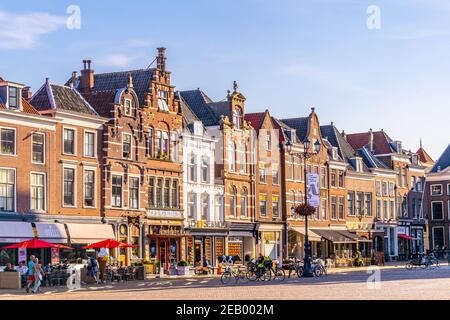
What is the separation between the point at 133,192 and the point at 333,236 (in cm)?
2830

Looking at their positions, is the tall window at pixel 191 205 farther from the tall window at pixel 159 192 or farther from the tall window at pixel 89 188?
Result: the tall window at pixel 89 188

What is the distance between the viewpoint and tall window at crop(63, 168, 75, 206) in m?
58.8

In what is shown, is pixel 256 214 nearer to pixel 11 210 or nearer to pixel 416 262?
pixel 416 262

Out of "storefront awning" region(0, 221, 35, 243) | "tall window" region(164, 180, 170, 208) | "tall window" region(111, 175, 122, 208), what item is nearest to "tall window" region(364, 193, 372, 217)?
"tall window" region(164, 180, 170, 208)

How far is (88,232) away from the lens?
59281 millimetres

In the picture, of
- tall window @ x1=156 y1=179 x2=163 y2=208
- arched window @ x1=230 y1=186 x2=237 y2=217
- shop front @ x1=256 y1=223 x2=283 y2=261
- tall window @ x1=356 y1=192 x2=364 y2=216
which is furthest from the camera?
tall window @ x1=356 y1=192 x2=364 y2=216

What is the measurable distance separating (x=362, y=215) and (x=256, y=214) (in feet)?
69.0

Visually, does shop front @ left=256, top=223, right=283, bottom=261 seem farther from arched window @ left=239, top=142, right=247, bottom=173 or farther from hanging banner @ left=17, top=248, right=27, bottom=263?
hanging banner @ left=17, top=248, right=27, bottom=263

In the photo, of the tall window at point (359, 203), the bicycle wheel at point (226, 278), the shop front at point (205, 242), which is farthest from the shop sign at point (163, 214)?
the tall window at point (359, 203)

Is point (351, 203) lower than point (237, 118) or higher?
lower

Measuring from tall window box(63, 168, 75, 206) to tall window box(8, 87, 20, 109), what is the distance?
5.43 metres

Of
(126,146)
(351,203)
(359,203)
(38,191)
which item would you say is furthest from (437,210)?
(38,191)

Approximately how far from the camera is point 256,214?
7900 cm

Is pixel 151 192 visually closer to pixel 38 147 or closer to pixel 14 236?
pixel 38 147
